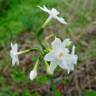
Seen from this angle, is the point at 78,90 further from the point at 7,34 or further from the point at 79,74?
the point at 7,34

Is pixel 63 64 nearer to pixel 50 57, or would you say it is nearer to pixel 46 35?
pixel 50 57

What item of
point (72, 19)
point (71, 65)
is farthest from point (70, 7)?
point (71, 65)

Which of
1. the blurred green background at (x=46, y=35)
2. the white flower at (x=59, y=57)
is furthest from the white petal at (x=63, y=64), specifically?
the blurred green background at (x=46, y=35)

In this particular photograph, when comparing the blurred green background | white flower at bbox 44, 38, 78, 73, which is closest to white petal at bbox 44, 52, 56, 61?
white flower at bbox 44, 38, 78, 73

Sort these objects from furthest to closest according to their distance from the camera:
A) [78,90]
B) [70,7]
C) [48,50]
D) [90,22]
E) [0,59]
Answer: [70,7]
[90,22]
[0,59]
[78,90]
[48,50]

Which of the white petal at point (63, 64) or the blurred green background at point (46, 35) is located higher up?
the blurred green background at point (46, 35)

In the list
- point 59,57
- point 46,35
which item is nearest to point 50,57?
point 59,57

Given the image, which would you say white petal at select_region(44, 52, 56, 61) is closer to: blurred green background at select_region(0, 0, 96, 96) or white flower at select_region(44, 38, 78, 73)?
white flower at select_region(44, 38, 78, 73)

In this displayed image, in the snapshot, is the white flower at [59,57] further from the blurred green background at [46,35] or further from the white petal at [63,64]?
the blurred green background at [46,35]

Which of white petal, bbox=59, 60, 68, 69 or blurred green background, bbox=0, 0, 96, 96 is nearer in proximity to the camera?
white petal, bbox=59, 60, 68, 69
